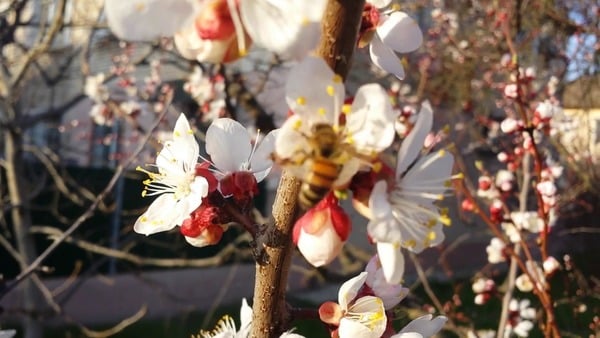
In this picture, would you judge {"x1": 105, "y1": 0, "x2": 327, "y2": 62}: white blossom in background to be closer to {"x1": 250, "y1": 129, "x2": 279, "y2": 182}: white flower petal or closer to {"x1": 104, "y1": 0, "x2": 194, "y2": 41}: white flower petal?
{"x1": 104, "y1": 0, "x2": 194, "y2": 41}: white flower petal

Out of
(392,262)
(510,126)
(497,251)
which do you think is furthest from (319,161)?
(497,251)

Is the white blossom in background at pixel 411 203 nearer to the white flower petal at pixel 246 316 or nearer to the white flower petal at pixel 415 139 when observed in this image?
the white flower petal at pixel 415 139

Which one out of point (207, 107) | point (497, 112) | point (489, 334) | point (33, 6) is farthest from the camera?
point (497, 112)

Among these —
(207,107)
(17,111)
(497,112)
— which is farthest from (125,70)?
(497,112)

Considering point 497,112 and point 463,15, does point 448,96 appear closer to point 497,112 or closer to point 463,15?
point 463,15

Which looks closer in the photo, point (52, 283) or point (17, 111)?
point (17, 111)

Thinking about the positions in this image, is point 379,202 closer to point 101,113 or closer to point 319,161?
point 319,161

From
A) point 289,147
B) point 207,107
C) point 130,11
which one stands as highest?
point 130,11
